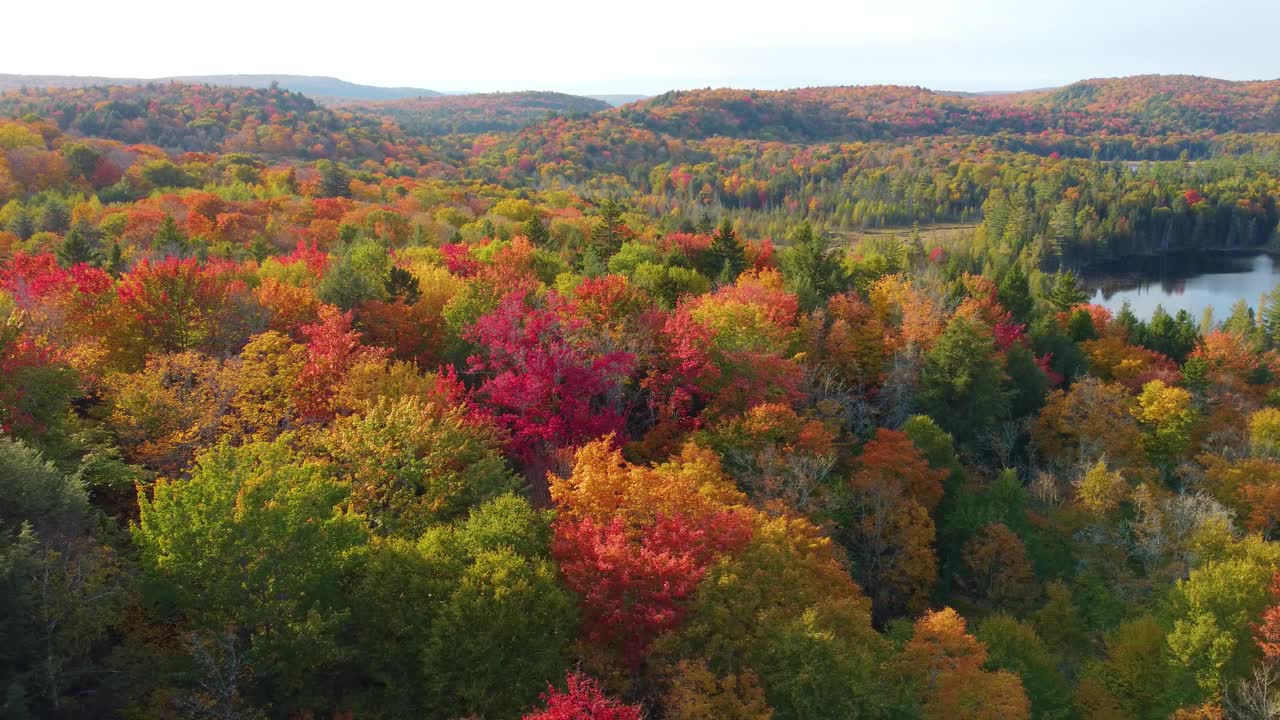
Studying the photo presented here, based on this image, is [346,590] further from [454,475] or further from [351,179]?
[351,179]

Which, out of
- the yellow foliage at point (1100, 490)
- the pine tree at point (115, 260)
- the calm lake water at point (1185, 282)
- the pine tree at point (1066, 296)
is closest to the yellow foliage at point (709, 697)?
the yellow foliage at point (1100, 490)

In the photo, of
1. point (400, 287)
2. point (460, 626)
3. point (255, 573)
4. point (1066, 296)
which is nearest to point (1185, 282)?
point (1066, 296)

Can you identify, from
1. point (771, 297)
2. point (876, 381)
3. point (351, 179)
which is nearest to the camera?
point (771, 297)

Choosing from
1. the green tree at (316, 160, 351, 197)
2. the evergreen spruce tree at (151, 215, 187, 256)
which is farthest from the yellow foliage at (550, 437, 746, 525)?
the green tree at (316, 160, 351, 197)

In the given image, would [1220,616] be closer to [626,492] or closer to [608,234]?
[626,492]

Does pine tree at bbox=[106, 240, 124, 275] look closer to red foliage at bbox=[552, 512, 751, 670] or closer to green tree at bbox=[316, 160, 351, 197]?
red foliage at bbox=[552, 512, 751, 670]

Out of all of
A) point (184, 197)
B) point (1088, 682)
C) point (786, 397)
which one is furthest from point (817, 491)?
point (184, 197)
